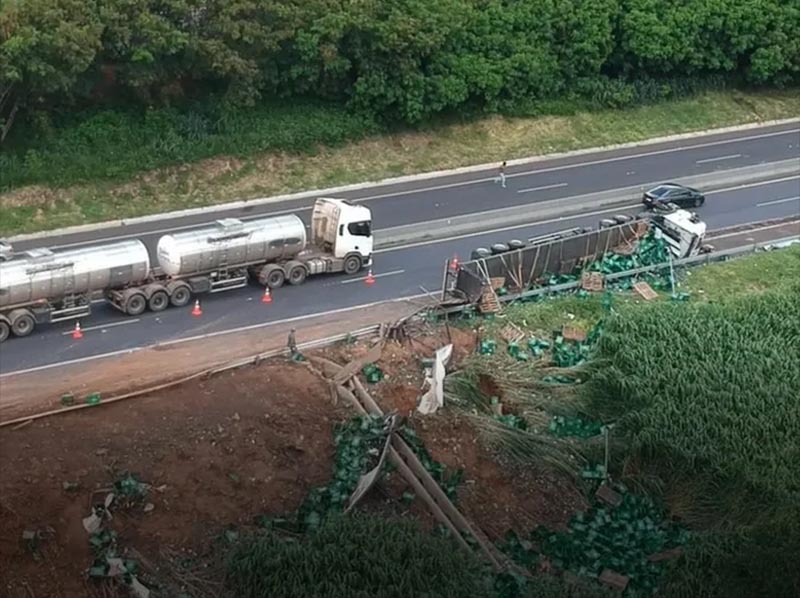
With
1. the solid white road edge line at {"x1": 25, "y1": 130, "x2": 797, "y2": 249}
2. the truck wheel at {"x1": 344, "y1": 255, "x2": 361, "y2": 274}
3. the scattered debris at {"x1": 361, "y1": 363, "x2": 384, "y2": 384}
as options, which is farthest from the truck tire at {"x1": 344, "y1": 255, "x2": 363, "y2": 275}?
the scattered debris at {"x1": 361, "y1": 363, "x2": 384, "y2": 384}

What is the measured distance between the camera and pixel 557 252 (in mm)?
37000

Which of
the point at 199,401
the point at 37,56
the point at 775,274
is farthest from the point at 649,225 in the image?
the point at 37,56

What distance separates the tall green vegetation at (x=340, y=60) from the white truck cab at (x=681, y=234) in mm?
13226

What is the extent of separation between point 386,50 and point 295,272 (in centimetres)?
1476

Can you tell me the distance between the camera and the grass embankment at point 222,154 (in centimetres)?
4197

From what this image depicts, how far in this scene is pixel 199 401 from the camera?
28328mm

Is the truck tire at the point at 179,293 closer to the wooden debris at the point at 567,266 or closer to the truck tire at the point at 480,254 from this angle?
the truck tire at the point at 480,254

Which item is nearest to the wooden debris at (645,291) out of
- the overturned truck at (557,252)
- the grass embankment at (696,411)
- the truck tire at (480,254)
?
the grass embankment at (696,411)

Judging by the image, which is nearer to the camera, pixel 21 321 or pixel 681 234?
pixel 21 321

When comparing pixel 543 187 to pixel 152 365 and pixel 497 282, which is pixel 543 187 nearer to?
pixel 497 282

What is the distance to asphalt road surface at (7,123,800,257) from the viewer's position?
139ft

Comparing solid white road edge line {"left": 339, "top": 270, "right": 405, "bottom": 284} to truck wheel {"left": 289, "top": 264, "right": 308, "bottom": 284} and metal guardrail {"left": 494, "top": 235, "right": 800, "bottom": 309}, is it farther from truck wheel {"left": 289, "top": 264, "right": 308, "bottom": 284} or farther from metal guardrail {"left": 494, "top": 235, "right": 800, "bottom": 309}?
metal guardrail {"left": 494, "top": 235, "right": 800, "bottom": 309}

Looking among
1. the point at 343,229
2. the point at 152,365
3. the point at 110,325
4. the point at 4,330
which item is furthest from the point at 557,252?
the point at 4,330

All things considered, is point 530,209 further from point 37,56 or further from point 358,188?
point 37,56
